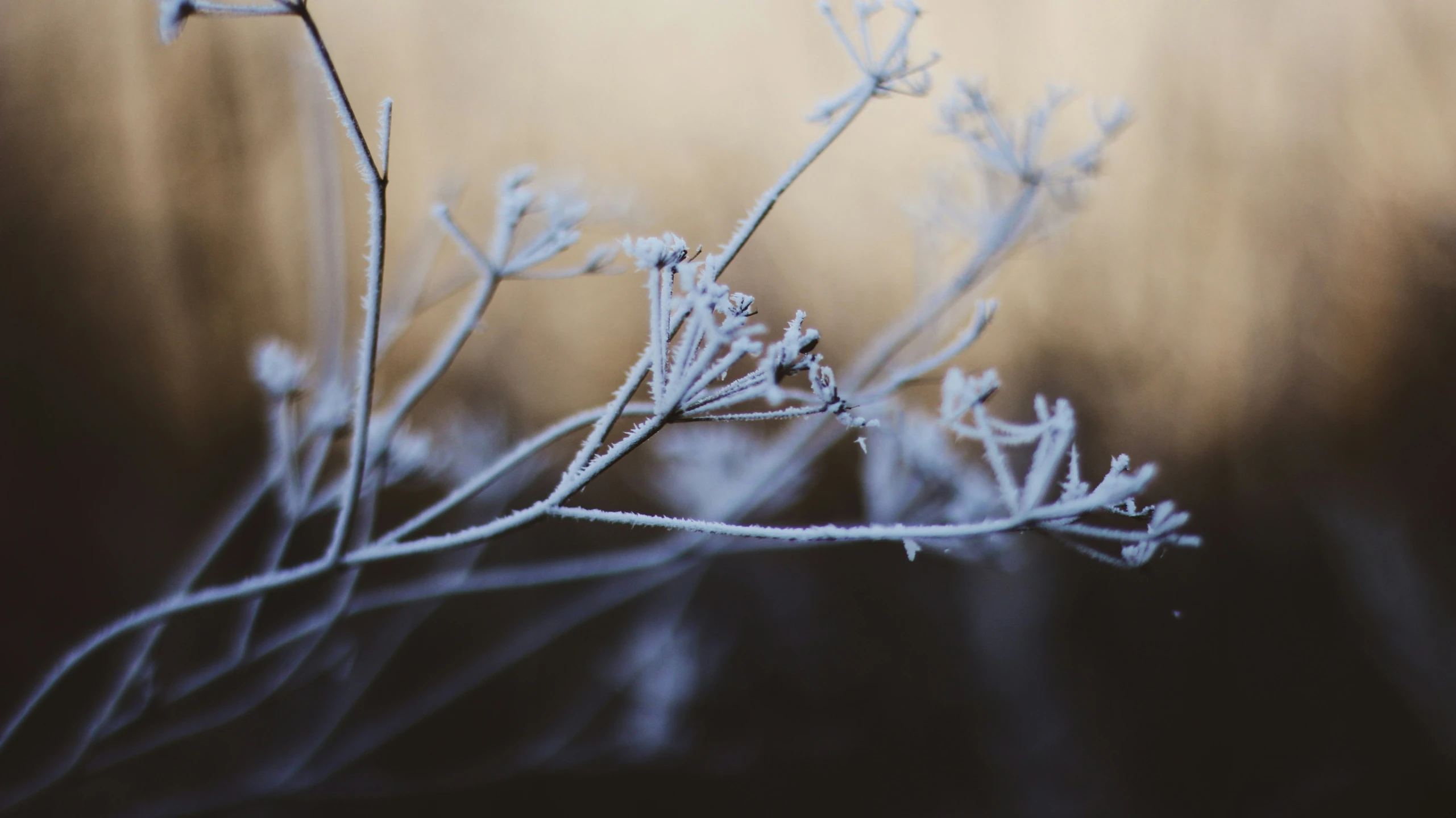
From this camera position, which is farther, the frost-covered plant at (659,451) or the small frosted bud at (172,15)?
the frost-covered plant at (659,451)

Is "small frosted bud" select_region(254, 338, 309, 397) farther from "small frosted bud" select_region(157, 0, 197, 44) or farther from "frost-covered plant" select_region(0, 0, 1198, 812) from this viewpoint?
"small frosted bud" select_region(157, 0, 197, 44)

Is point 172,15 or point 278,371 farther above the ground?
point 172,15

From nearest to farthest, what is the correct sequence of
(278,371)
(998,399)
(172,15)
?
1. (172,15)
2. (278,371)
3. (998,399)

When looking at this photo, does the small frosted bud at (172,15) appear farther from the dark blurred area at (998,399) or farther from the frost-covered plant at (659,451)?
the dark blurred area at (998,399)

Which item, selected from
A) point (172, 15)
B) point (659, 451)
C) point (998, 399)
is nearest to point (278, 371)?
point (172, 15)

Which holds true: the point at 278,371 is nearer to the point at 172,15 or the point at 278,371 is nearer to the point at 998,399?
the point at 172,15

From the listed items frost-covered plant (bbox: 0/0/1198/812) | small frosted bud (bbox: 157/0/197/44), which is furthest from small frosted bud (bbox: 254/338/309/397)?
small frosted bud (bbox: 157/0/197/44)

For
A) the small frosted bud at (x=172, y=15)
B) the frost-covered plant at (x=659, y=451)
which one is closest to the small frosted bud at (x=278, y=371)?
the frost-covered plant at (x=659, y=451)
